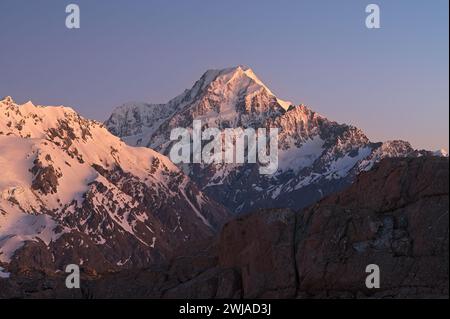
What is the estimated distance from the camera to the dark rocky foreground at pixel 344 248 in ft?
309

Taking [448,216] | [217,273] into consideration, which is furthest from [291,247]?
[448,216]

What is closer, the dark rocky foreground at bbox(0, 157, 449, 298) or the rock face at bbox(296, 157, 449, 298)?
the rock face at bbox(296, 157, 449, 298)

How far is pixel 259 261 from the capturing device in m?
103

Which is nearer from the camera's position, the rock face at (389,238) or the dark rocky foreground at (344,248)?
the rock face at (389,238)

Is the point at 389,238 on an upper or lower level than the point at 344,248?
upper

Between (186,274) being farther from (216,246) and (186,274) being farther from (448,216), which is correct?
(448,216)

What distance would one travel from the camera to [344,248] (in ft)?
322

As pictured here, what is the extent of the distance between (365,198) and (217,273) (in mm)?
19175

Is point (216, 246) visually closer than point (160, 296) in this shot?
No

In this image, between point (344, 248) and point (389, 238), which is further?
point (344, 248)

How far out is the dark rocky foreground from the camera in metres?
94.2
